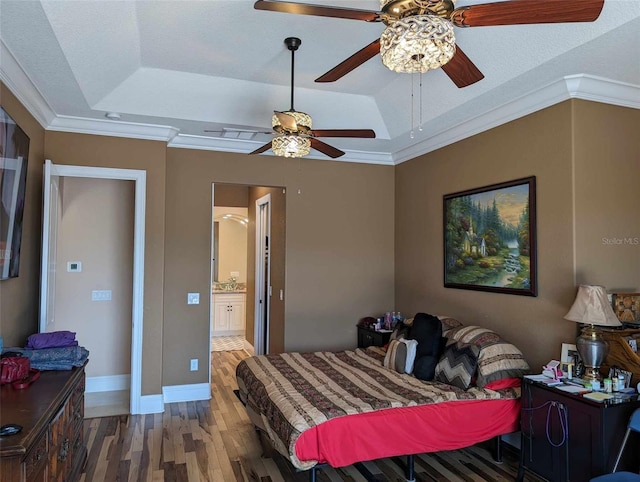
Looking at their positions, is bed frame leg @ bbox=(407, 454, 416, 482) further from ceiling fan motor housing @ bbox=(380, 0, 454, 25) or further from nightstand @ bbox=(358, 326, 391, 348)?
ceiling fan motor housing @ bbox=(380, 0, 454, 25)

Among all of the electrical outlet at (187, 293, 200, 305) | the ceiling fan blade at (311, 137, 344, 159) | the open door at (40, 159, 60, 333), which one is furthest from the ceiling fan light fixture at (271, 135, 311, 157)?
the electrical outlet at (187, 293, 200, 305)

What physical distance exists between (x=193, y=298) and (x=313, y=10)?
3831 mm

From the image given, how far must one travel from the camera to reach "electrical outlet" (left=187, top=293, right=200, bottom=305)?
5.03 meters

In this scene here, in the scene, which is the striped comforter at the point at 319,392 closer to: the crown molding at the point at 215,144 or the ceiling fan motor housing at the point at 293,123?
the ceiling fan motor housing at the point at 293,123

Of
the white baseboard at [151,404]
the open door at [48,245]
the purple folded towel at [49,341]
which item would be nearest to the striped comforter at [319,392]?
the white baseboard at [151,404]

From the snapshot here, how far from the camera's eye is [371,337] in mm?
5262

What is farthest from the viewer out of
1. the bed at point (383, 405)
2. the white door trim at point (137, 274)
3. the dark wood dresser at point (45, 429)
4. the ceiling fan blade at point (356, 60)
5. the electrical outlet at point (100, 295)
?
the electrical outlet at point (100, 295)

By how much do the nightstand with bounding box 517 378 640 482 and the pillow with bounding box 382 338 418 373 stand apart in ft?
3.04

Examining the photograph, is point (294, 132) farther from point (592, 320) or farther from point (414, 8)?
point (592, 320)

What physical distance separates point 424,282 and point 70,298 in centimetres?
419

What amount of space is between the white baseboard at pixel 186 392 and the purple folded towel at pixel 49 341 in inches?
73.4

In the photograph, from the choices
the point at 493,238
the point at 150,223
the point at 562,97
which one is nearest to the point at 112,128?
the point at 150,223

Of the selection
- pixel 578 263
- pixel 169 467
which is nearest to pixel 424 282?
pixel 578 263

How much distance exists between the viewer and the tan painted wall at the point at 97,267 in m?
5.32
